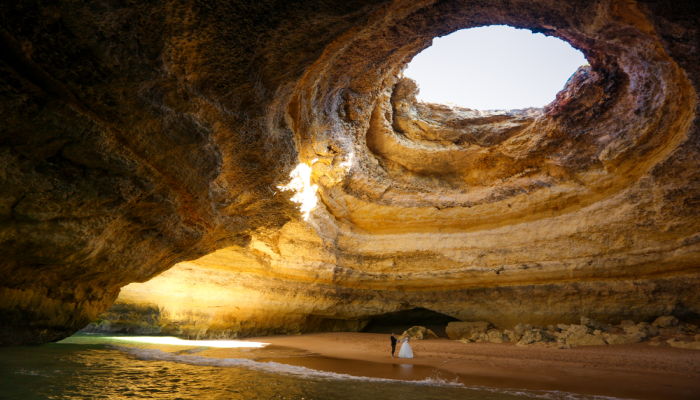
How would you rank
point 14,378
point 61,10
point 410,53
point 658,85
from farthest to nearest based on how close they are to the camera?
1. point 410,53
2. point 658,85
3. point 14,378
4. point 61,10

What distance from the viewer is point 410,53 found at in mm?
9359

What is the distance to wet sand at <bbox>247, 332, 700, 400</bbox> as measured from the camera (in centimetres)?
556

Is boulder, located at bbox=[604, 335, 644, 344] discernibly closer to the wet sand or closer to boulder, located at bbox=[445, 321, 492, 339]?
the wet sand

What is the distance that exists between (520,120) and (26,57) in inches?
474

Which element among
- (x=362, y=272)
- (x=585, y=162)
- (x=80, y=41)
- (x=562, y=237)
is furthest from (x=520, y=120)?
(x=80, y=41)

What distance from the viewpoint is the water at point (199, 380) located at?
418 centimetres

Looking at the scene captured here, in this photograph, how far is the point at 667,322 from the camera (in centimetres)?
966

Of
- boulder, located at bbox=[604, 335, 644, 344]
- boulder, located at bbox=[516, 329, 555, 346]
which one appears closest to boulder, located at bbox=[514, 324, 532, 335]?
boulder, located at bbox=[516, 329, 555, 346]

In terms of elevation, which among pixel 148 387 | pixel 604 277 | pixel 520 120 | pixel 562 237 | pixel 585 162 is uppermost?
pixel 520 120

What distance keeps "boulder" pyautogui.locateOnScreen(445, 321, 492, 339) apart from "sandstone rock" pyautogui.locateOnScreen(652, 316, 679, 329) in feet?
15.4

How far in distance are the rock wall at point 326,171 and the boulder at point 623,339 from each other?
1.48 meters

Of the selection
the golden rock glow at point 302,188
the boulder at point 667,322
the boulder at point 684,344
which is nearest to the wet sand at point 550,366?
the boulder at point 684,344

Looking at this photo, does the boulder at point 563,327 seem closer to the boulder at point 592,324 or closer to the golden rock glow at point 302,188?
the boulder at point 592,324

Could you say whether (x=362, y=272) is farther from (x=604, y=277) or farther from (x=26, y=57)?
(x=26, y=57)
